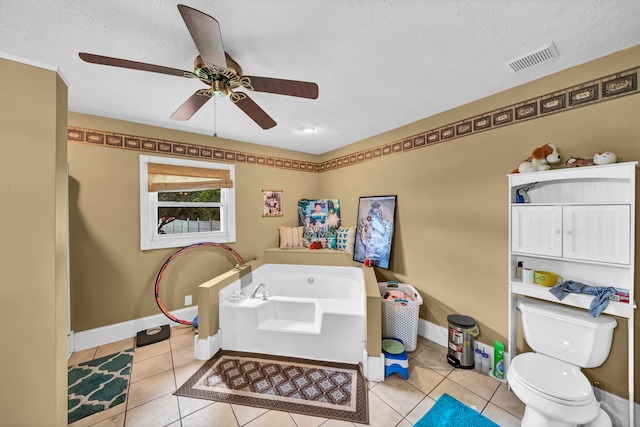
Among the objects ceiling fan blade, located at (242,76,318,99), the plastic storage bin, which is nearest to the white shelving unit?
the plastic storage bin

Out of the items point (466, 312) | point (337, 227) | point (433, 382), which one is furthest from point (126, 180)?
point (466, 312)

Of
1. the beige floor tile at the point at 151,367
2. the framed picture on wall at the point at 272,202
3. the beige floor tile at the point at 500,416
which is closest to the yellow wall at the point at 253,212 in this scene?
the framed picture on wall at the point at 272,202

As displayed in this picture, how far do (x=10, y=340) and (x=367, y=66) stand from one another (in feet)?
8.27

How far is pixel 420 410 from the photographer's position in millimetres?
1790

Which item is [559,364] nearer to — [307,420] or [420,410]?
[420,410]

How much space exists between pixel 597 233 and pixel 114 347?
4514 millimetres

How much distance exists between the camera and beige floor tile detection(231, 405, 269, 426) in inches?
66.9

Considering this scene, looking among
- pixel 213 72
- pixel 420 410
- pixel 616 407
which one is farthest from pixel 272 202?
pixel 616 407

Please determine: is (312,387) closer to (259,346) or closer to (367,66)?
(259,346)

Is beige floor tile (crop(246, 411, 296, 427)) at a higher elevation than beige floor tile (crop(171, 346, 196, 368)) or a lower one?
lower

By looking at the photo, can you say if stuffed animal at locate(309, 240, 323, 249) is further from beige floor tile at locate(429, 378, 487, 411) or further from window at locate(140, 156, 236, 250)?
beige floor tile at locate(429, 378, 487, 411)

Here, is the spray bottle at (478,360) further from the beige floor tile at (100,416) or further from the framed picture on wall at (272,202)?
the framed picture on wall at (272,202)

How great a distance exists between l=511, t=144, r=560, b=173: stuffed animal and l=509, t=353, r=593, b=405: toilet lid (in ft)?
4.70

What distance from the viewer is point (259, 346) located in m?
2.50
